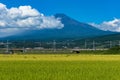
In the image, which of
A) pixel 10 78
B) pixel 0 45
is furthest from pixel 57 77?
pixel 0 45

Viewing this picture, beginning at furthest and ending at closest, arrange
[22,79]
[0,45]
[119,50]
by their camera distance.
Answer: [0,45] < [119,50] < [22,79]

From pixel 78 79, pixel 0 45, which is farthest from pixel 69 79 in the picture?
pixel 0 45

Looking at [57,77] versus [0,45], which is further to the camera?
[0,45]

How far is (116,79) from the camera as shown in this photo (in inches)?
736

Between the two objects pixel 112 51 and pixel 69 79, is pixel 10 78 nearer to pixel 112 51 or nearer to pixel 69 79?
pixel 69 79

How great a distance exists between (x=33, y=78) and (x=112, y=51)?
77.5 m

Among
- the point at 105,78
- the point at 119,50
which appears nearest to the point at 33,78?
the point at 105,78

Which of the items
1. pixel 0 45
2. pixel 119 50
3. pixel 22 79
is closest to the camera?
pixel 22 79

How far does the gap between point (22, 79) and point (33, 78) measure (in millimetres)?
742

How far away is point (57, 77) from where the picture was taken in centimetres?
1942

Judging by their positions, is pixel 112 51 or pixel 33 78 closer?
pixel 33 78

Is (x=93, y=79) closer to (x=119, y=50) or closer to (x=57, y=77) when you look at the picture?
(x=57, y=77)

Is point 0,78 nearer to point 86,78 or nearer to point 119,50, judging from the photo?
point 86,78

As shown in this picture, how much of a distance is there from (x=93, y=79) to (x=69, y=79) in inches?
40.6
